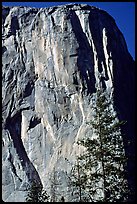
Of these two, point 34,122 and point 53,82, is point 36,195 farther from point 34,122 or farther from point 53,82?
point 53,82

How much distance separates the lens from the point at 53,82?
7706 cm

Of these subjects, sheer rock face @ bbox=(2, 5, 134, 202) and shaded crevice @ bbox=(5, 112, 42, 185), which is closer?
shaded crevice @ bbox=(5, 112, 42, 185)

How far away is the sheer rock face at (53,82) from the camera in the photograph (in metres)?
69.1

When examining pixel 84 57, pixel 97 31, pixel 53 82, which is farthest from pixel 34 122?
pixel 97 31

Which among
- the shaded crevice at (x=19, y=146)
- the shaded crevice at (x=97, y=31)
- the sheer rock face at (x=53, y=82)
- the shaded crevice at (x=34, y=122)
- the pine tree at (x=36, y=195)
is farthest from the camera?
the shaded crevice at (x=97, y=31)

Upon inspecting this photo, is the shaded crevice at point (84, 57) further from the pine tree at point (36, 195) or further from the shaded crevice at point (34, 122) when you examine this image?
the pine tree at point (36, 195)

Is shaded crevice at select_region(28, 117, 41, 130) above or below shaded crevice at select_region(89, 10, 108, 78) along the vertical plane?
below

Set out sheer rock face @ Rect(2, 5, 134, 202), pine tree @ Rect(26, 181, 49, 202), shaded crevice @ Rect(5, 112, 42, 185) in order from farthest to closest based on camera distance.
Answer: sheer rock face @ Rect(2, 5, 134, 202) → shaded crevice @ Rect(5, 112, 42, 185) → pine tree @ Rect(26, 181, 49, 202)

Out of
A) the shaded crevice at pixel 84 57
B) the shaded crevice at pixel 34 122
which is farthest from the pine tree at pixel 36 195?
the shaded crevice at pixel 84 57

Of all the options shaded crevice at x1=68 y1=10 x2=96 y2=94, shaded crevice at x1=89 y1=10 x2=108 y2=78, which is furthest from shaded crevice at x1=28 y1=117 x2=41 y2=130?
shaded crevice at x1=89 y1=10 x2=108 y2=78

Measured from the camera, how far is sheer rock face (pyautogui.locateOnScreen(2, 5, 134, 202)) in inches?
2721

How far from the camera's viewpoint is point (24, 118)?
2963 inches

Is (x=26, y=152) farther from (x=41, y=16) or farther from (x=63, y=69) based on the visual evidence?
(x=41, y=16)

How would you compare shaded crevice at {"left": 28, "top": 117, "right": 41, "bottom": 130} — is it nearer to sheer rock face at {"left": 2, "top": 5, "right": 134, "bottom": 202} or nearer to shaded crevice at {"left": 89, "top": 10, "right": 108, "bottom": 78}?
sheer rock face at {"left": 2, "top": 5, "right": 134, "bottom": 202}
